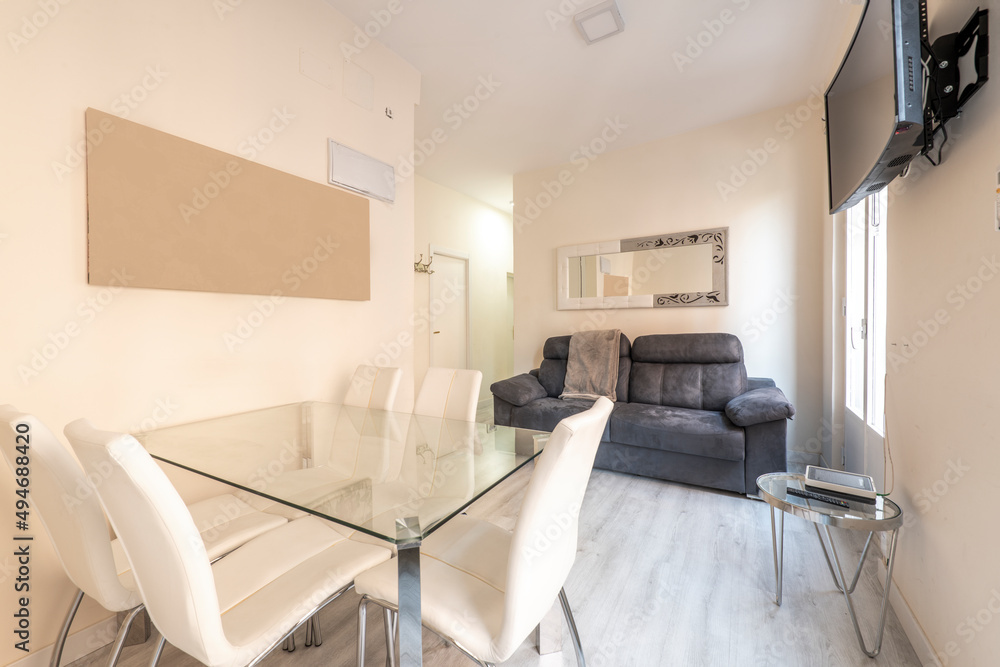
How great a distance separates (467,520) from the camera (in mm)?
1369

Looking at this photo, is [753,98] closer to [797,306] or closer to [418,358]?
[797,306]

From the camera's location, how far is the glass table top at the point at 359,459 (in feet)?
3.28

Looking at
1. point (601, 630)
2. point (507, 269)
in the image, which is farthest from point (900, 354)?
point (507, 269)

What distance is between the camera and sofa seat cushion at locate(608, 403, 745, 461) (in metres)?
2.67

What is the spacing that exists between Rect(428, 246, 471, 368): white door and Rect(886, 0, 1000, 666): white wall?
399 centimetres

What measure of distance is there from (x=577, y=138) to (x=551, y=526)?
3753 millimetres

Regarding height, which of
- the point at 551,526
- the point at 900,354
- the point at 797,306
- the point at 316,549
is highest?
the point at 797,306

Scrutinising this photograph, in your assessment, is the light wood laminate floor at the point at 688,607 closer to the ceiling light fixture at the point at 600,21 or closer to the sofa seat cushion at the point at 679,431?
the sofa seat cushion at the point at 679,431

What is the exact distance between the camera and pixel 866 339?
7.68 feet

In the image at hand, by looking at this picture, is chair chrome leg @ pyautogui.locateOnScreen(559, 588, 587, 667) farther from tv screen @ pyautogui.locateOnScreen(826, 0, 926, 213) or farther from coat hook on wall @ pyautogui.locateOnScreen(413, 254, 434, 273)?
coat hook on wall @ pyautogui.locateOnScreen(413, 254, 434, 273)

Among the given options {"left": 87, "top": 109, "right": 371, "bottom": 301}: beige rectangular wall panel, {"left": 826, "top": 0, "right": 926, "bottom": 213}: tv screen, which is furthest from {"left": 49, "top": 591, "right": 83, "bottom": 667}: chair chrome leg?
{"left": 826, "top": 0, "right": 926, "bottom": 213}: tv screen

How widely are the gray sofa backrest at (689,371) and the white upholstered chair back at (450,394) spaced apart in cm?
200

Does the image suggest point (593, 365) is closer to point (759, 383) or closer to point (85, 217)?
point (759, 383)

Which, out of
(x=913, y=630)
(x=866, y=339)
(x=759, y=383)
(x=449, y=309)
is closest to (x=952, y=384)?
(x=913, y=630)
